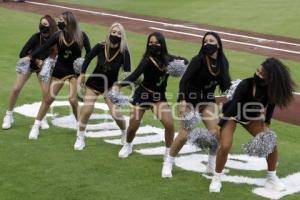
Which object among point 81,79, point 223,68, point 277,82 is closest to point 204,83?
point 223,68

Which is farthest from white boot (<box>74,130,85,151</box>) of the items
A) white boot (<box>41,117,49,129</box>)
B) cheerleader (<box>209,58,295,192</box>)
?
cheerleader (<box>209,58,295,192</box>)

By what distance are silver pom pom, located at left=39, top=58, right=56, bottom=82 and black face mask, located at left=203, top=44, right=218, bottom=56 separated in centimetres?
302

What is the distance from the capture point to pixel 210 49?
7.09 meters

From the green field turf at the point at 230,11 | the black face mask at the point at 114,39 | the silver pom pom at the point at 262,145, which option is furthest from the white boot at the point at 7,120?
the green field turf at the point at 230,11

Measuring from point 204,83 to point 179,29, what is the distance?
53.8 ft

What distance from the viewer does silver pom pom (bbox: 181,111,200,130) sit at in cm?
711

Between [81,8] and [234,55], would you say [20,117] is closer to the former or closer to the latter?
[234,55]

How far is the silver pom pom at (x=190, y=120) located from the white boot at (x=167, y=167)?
1.78 feet

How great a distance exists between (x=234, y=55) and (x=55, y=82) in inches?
400

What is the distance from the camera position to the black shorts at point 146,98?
774cm

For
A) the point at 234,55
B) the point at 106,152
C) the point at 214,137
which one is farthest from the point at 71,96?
the point at 234,55

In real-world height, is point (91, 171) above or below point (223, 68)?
below

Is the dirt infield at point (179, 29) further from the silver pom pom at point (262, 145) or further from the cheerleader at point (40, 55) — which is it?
the silver pom pom at point (262, 145)

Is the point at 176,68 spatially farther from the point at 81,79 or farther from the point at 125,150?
the point at 81,79
